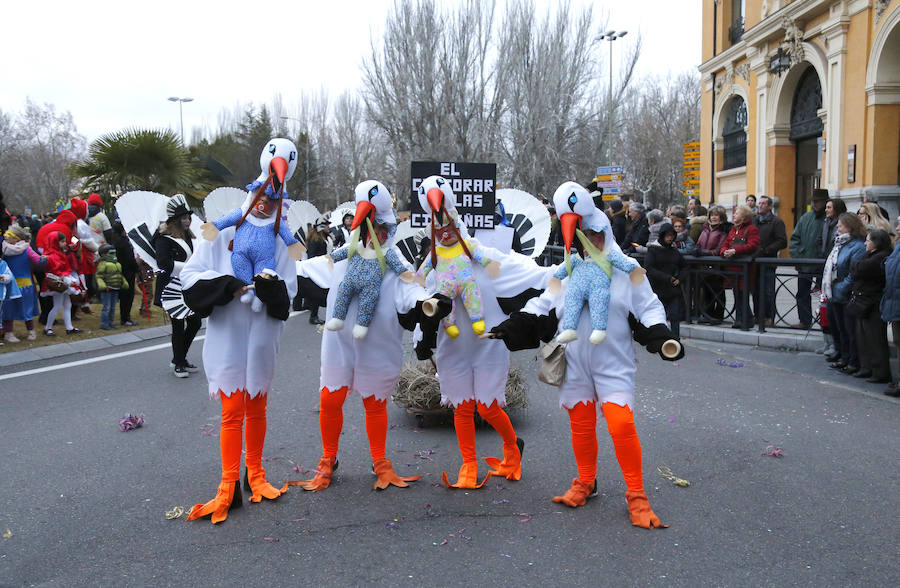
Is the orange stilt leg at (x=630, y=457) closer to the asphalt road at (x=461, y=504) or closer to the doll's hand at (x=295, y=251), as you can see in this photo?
the asphalt road at (x=461, y=504)

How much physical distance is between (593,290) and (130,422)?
4.03 m

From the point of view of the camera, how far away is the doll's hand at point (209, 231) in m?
4.31

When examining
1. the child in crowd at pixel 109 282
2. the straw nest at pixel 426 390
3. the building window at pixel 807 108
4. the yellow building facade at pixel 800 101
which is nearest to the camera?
the straw nest at pixel 426 390

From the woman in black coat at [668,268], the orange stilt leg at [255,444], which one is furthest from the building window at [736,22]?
the orange stilt leg at [255,444]

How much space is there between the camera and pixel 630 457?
4012mm

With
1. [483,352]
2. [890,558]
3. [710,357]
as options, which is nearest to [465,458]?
[483,352]

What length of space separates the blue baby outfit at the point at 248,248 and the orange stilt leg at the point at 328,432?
845mm

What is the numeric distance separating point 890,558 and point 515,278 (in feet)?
7.96

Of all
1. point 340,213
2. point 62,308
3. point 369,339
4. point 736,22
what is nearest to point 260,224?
point 369,339

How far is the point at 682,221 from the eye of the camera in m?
10.8

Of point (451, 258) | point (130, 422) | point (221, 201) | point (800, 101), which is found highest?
point (800, 101)

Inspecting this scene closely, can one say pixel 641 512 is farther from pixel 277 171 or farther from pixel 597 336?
pixel 277 171

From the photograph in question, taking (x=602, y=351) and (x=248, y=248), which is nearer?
(x=602, y=351)

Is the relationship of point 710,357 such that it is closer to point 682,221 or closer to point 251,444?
point 682,221
